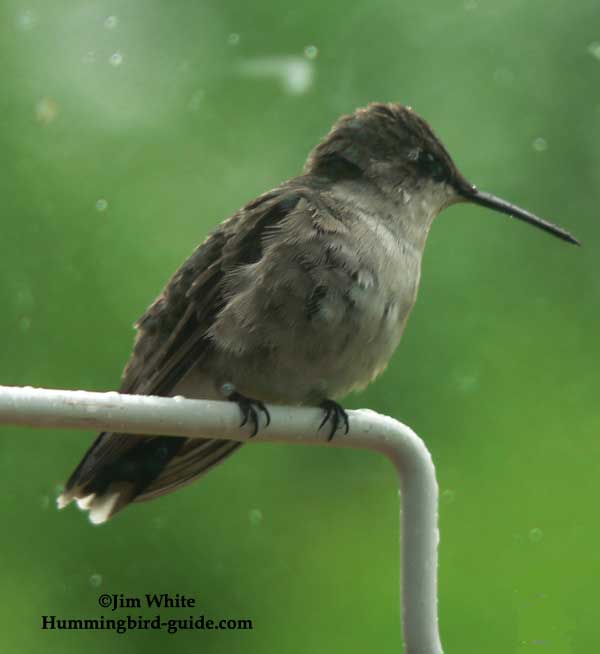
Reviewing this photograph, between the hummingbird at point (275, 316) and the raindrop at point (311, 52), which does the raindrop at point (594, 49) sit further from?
the hummingbird at point (275, 316)

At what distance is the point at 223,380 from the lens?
111 inches

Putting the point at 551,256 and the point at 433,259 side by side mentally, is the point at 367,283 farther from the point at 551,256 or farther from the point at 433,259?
the point at 551,256

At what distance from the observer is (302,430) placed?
200cm

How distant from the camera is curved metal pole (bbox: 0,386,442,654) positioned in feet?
5.15

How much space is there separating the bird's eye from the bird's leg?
0.83 metres

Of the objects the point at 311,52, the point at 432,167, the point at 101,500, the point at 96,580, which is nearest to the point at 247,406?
the point at 101,500

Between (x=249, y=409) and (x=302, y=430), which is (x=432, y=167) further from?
(x=302, y=430)

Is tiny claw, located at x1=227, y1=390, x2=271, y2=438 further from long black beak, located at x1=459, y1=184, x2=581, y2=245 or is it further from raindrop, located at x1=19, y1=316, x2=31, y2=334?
raindrop, located at x1=19, y1=316, x2=31, y2=334

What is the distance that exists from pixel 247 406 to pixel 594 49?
3915mm

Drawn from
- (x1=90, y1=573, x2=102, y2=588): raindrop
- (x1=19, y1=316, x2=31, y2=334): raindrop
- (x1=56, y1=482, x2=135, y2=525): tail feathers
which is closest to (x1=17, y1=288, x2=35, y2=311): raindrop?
(x1=19, y1=316, x2=31, y2=334): raindrop

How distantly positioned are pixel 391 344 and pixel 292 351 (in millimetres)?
240

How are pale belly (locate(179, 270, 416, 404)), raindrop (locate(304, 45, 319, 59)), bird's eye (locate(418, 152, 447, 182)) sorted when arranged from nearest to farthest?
1. pale belly (locate(179, 270, 416, 404))
2. bird's eye (locate(418, 152, 447, 182))
3. raindrop (locate(304, 45, 319, 59))

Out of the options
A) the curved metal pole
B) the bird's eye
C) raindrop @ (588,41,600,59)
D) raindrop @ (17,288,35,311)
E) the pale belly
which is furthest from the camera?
raindrop @ (588,41,600,59)

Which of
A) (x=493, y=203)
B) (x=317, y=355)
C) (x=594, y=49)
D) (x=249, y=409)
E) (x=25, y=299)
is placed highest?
(x=594, y=49)
